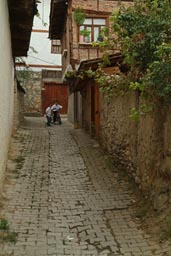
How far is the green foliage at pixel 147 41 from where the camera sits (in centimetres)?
594

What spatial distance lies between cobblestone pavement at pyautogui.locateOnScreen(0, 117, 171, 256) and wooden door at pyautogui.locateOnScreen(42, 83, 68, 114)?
50.5 feet

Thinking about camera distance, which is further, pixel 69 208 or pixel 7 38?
pixel 7 38

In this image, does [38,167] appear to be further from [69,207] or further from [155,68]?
[155,68]

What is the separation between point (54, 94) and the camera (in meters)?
27.5

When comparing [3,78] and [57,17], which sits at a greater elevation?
[57,17]

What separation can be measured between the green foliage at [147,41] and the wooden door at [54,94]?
64.8 feet

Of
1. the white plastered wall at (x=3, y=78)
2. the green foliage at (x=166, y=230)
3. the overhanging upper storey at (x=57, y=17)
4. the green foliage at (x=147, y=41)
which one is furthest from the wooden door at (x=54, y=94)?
the green foliage at (x=166, y=230)

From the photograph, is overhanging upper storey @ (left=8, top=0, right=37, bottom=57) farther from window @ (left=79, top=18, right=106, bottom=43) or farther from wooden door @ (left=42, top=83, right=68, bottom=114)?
wooden door @ (left=42, top=83, right=68, bottom=114)

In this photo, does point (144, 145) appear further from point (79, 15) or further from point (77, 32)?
point (77, 32)

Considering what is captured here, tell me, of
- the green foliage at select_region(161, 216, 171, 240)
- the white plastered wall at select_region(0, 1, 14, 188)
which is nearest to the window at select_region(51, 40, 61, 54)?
the white plastered wall at select_region(0, 1, 14, 188)

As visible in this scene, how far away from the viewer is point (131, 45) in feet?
23.1

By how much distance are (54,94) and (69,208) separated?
20.9 meters

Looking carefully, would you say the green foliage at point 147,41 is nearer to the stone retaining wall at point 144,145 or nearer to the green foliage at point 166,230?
the stone retaining wall at point 144,145

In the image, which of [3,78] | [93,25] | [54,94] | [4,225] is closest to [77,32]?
[93,25]
